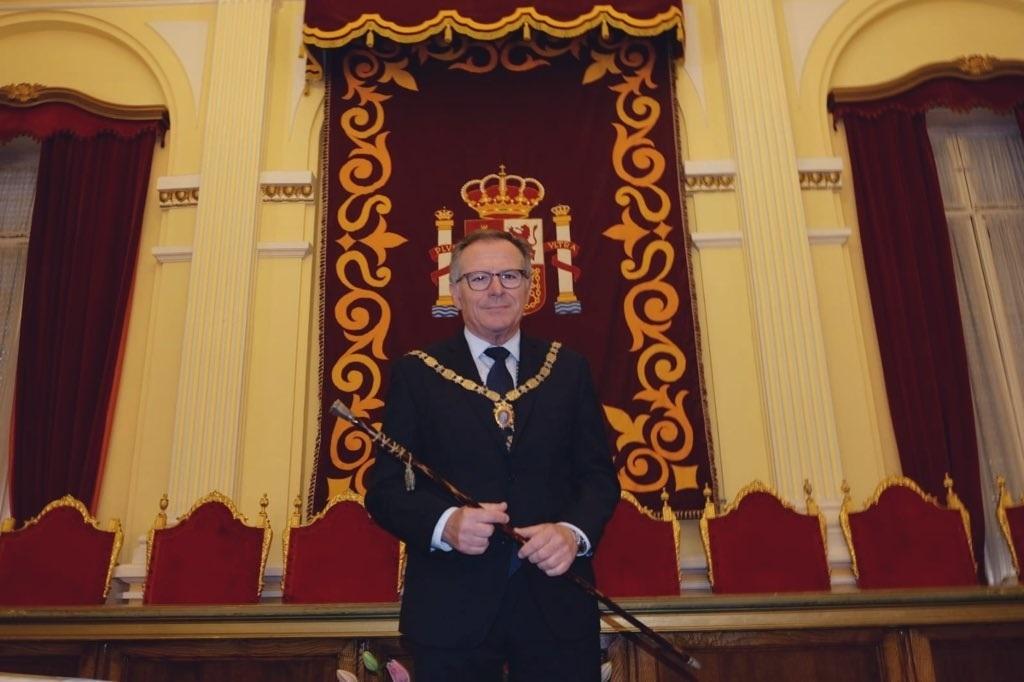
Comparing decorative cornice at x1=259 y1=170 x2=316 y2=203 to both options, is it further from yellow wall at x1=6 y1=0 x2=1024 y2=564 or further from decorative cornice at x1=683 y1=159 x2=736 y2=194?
decorative cornice at x1=683 y1=159 x2=736 y2=194

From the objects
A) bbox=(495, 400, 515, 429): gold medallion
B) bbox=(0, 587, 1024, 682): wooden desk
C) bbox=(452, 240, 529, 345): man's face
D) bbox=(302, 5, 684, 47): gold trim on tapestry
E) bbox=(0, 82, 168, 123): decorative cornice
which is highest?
bbox=(302, 5, 684, 47): gold trim on tapestry

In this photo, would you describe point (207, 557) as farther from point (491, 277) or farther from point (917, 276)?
point (917, 276)

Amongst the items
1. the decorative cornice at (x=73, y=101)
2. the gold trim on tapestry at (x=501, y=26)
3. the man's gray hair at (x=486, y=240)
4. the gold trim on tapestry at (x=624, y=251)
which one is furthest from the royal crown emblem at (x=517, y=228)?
the man's gray hair at (x=486, y=240)

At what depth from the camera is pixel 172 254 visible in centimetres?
450

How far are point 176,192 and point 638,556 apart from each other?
310 centimetres

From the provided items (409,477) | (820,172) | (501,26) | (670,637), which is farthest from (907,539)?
(501,26)

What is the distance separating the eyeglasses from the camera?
1.86 metres

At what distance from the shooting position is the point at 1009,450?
4379mm

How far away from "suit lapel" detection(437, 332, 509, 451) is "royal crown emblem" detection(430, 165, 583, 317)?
2.39 metres

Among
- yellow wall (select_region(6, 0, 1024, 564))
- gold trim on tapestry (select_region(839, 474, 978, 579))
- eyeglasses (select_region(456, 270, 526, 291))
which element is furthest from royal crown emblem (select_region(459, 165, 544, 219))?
eyeglasses (select_region(456, 270, 526, 291))

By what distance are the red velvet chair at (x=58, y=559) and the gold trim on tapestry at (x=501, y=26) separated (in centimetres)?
266

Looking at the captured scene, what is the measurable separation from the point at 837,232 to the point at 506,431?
130 inches

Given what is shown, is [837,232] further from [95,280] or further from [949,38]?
[95,280]

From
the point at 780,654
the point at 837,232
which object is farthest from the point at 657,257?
the point at 780,654
